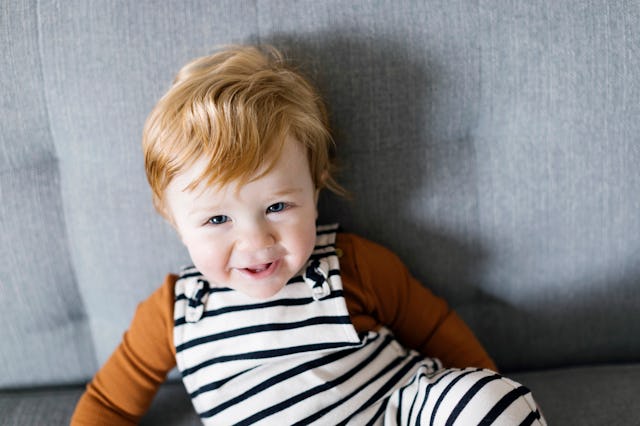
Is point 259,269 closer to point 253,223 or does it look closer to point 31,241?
point 253,223

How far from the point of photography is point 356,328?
94 centimetres

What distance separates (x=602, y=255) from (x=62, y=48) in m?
0.98

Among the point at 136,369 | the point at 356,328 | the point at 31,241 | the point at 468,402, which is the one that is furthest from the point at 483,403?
the point at 31,241

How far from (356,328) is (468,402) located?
0.23m

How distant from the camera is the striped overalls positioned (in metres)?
0.88

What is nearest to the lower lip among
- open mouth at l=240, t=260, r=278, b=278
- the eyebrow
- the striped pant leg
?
open mouth at l=240, t=260, r=278, b=278

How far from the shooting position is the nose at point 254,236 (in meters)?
0.80

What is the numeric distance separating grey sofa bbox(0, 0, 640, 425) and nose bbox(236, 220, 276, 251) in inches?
8.4

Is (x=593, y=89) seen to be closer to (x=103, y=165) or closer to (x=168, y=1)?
(x=168, y=1)

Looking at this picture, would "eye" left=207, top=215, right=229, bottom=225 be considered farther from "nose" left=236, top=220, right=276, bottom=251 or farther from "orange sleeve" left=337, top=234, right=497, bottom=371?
"orange sleeve" left=337, top=234, right=497, bottom=371

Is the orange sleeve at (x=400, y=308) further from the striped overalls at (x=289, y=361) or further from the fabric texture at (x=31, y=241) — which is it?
the fabric texture at (x=31, y=241)

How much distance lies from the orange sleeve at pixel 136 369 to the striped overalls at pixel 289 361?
34 mm

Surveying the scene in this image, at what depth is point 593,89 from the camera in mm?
917

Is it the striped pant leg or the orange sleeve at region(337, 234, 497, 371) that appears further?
the orange sleeve at region(337, 234, 497, 371)
